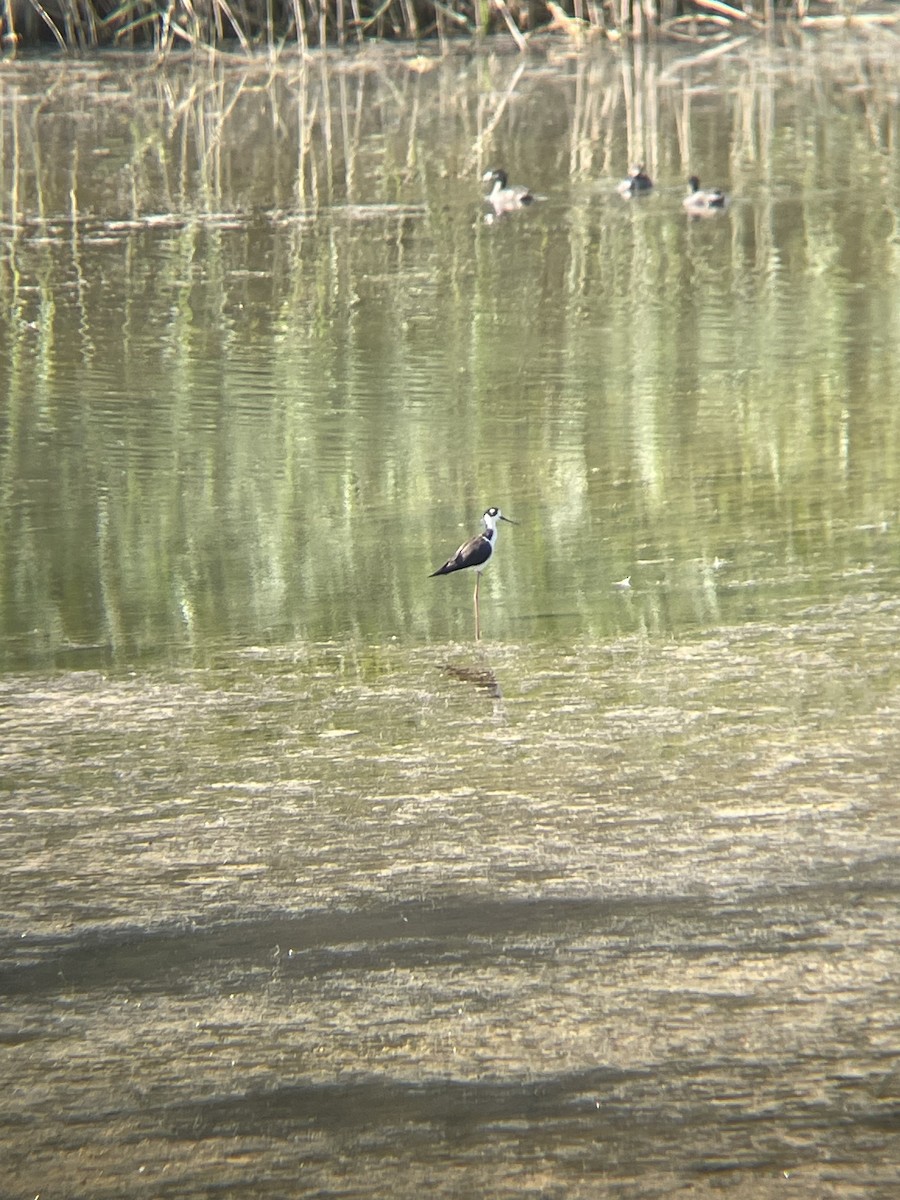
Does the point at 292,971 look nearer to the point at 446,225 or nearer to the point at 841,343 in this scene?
the point at 841,343

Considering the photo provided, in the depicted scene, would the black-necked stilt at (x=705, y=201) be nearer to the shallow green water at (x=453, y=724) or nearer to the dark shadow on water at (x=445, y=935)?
the shallow green water at (x=453, y=724)

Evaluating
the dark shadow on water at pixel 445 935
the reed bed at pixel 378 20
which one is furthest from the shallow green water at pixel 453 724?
the reed bed at pixel 378 20

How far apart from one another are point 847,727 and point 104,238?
7.94 meters

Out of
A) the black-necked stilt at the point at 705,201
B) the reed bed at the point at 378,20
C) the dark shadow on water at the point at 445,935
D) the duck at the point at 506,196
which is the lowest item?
the dark shadow on water at the point at 445,935

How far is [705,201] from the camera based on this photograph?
1088 centimetres

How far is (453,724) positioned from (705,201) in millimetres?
7453

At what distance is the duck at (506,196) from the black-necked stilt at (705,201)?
97 centimetres

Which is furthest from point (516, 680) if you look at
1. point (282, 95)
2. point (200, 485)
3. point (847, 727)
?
point (282, 95)

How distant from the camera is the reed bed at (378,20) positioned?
19.7 meters

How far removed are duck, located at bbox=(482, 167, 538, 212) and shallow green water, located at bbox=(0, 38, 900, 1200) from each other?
1268 mm

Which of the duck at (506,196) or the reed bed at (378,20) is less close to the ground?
the reed bed at (378,20)

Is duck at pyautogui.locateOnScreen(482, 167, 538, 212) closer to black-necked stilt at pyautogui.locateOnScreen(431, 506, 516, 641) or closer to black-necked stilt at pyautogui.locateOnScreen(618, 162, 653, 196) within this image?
black-necked stilt at pyautogui.locateOnScreen(618, 162, 653, 196)

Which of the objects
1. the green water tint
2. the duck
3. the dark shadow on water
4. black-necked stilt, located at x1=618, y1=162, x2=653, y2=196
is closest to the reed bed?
the green water tint

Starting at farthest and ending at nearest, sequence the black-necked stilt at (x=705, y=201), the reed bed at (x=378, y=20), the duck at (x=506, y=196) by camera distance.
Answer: the reed bed at (x=378, y=20) < the duck at (x=506, y=196) < the black-necked stilt at (x=705, y=201)
